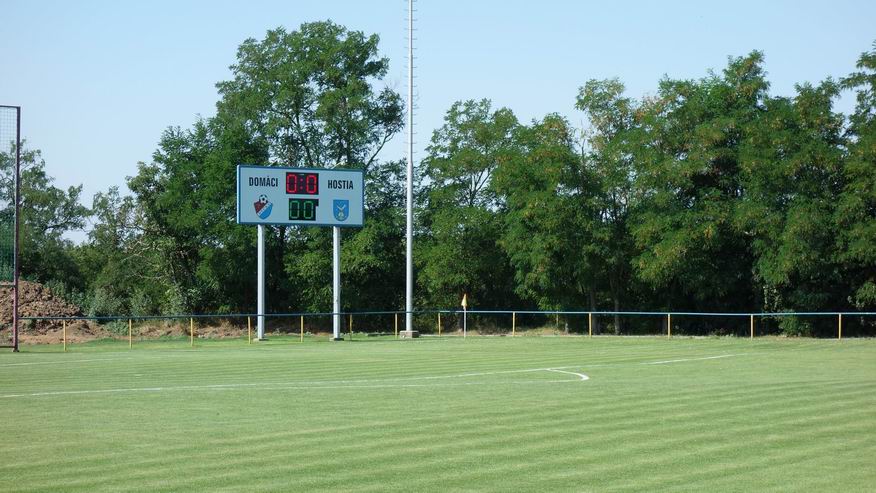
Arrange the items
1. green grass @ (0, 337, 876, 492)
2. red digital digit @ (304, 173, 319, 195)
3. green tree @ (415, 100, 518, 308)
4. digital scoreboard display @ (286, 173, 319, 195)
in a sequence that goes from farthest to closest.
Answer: green tree @ (415, 100, 518, 308) < red digital digit @ (304, 173, 319, 195) < digital scoreboard display @ (286, 173, 319, 195) < green grass @ (0, 337, 876, 492)

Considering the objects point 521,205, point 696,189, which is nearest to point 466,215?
point 521,205

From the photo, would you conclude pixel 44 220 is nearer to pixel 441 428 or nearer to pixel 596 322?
pixel 596 322

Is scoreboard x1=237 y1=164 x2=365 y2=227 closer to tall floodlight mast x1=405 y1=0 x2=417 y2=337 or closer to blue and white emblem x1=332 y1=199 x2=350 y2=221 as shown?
blue and white emblem x1=332 y1=199 x2=350 y2=221

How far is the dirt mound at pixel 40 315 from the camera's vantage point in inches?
1841

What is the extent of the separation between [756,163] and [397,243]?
23.1 m

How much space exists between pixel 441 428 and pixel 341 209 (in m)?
34.0

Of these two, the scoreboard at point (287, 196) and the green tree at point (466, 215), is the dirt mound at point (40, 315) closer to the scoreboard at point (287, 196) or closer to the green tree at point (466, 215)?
the scoreboard at point (287, 196)

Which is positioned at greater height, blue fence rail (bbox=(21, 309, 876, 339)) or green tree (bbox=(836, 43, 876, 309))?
green tree (bbox=(836, 43, 876, 309))

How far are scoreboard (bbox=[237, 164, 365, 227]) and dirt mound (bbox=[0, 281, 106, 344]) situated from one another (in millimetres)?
10507

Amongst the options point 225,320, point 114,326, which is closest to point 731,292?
point 225,320

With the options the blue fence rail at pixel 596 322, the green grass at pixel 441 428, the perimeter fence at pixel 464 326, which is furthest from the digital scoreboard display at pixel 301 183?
the green grass at pixel 441 428

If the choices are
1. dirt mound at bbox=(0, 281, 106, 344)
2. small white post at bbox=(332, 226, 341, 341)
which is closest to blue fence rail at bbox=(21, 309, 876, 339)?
dirt mound at bbox=(0, 281, 106, 344)

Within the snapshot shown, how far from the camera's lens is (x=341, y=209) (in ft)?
154

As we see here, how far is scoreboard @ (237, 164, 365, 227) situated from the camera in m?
45.6
